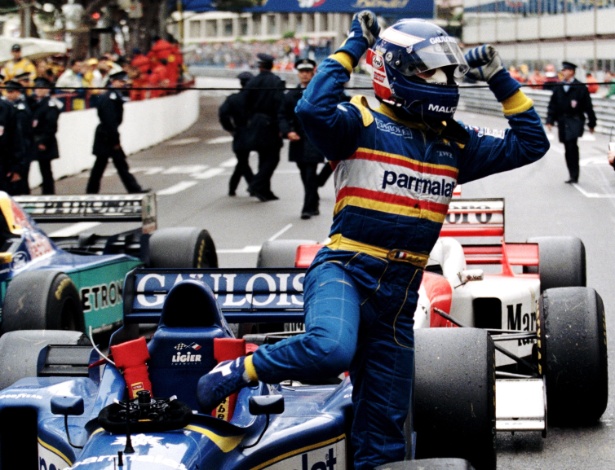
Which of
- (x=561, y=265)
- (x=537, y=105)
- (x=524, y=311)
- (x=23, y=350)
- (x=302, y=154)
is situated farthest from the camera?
(x=537, y=105)

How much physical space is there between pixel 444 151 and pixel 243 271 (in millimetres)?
2326

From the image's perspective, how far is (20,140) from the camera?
16672 mm

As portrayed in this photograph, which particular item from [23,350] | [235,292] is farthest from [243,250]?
[23,350]

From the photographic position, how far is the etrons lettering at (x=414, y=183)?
16.4 ft

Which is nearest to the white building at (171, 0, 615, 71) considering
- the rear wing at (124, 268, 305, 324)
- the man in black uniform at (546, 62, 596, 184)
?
the man in black uniform at (546, 62, 596, 184)

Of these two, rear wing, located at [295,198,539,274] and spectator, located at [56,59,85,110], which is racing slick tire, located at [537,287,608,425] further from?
spectator, located at [56,59,85,110]

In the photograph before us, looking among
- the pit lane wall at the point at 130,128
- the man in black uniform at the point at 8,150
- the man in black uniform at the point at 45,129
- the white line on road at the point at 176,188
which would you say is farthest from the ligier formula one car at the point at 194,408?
the pit lane wall at the point at 130,128

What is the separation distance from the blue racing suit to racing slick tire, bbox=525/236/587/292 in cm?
398

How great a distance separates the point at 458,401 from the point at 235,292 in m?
1.64

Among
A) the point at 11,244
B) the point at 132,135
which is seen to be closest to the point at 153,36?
the point at 132,135

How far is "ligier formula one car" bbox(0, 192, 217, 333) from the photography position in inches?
324

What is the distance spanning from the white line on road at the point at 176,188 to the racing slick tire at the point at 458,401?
15013 mm

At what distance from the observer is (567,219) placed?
1673 centimetres

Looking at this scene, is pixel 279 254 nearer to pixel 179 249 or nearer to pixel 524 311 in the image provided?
pixel 179 249
